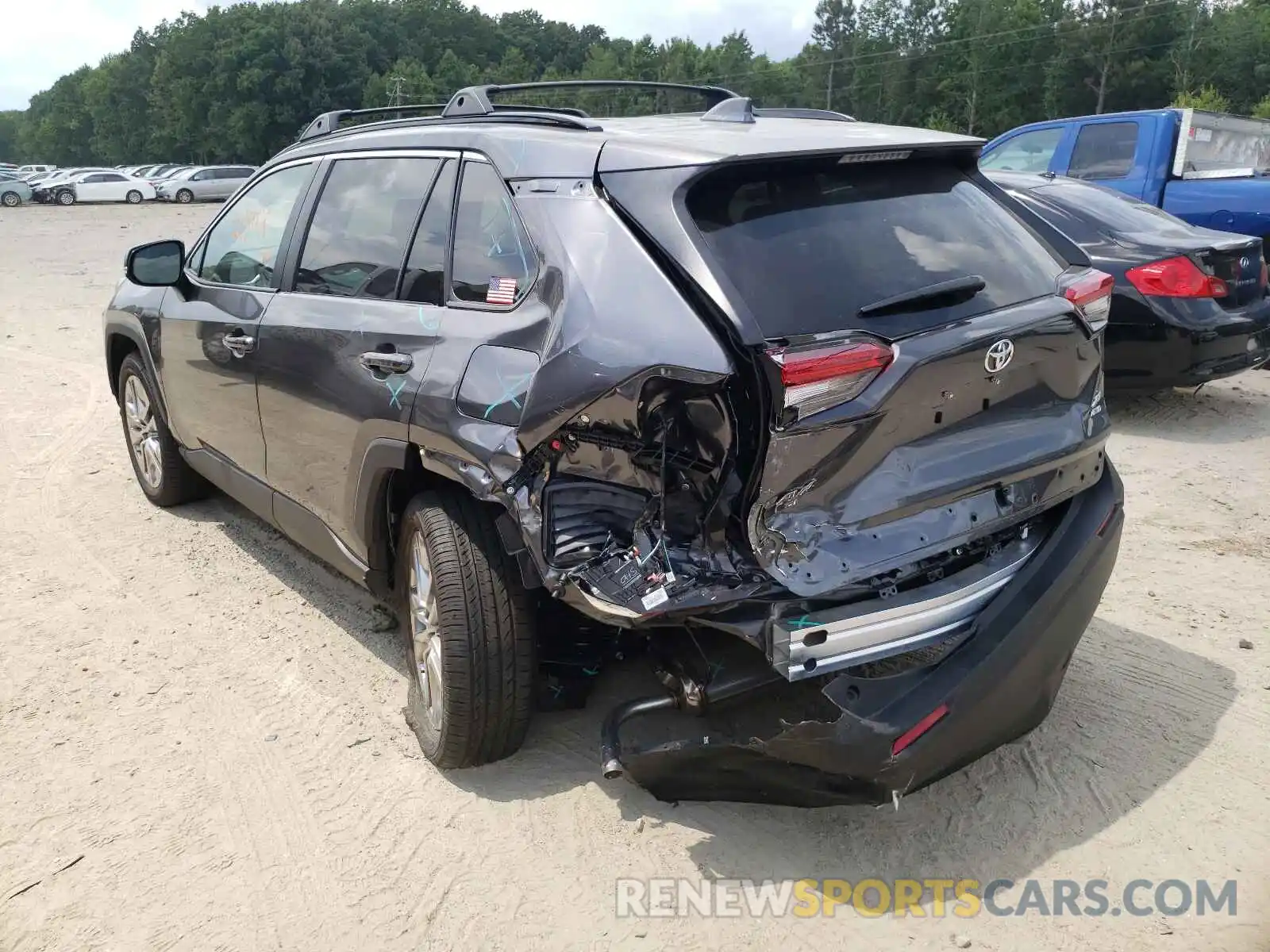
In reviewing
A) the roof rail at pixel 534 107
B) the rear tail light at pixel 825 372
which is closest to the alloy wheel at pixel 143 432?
the roof rail at pixel 534 107

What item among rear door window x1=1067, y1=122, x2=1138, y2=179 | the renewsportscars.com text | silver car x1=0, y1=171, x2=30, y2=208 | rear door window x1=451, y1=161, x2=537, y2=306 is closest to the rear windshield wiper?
rear door window x1=451, y1=161, x2=537, y2=306

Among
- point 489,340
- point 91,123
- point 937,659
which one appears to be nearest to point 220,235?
point 489,340

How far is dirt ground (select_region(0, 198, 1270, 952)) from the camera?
2654 millimetres

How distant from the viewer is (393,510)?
3471mm

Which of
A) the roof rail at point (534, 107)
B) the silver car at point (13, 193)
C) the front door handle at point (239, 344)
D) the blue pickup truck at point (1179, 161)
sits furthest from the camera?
the silver car at point (13, 193)

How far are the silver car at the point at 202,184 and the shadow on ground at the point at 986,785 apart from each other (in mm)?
43224

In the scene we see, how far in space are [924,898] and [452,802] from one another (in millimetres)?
1385

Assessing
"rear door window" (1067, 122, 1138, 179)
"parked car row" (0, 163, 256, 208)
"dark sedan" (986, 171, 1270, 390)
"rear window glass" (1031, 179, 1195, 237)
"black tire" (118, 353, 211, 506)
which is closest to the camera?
"black tire" (118, 353, 211, 506)

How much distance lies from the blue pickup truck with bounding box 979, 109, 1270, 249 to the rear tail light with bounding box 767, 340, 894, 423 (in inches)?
295

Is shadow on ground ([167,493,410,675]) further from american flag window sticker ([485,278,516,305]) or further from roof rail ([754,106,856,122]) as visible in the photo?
roof rail ([754,106,856,122])

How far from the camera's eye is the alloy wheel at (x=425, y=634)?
320 cm

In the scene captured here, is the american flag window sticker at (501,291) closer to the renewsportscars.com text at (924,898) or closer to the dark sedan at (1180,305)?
the renewsportscars.com text at (924,898)

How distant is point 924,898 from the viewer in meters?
2.69

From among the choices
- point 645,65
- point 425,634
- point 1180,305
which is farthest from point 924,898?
point 645,65
